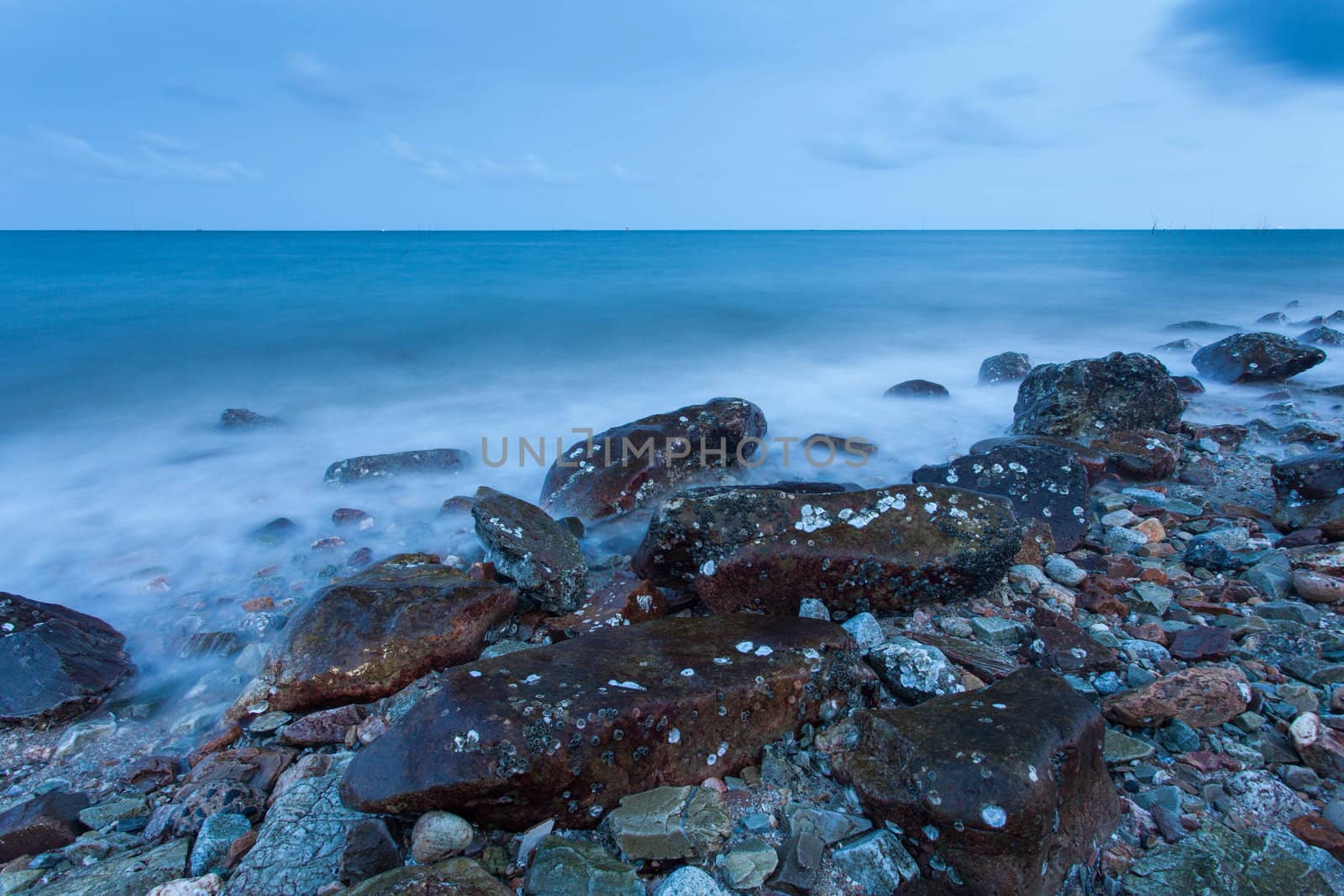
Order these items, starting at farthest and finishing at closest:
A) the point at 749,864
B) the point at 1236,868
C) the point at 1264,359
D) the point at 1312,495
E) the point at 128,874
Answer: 1. the point at 1264,359
2. the point at 1312,495
3. the point at 128,874
4. the point at 749,864
5. the point at 1236,868

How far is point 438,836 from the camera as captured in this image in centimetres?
221

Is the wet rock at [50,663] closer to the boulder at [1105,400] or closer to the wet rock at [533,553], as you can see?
the wet rock at [533,553]

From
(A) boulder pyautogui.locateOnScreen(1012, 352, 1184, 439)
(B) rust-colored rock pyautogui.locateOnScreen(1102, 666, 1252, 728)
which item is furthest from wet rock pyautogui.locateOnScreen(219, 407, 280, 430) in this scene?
Result: (B) rust-colored rock pyautogui.locateOnScreen(1102, 666, 1252, 728)

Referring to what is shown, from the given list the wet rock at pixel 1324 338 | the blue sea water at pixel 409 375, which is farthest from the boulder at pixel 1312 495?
the wet rock at pixel 1324 338

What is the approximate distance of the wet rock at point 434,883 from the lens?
6.37 feet

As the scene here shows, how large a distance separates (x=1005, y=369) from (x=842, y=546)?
8485 millimetres

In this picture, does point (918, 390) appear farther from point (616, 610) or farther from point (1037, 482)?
point (616, 610)

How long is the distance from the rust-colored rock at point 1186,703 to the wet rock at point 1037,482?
180 cm

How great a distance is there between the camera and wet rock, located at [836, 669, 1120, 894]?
6.48 ft

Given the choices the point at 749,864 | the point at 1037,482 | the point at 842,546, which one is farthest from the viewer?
the point at 1037,482

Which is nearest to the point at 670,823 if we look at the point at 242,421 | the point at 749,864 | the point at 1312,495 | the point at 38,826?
the point at 749,864

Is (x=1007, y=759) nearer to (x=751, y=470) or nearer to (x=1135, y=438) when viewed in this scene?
(x=751, y=470)

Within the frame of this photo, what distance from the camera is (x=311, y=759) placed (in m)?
2.83

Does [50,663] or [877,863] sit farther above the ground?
[877,863]
